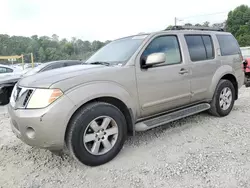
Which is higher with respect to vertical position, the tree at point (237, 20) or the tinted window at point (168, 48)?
the tree at point (237, 20)

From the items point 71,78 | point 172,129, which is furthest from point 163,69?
point 71,78

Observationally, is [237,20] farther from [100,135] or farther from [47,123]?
[47,123]

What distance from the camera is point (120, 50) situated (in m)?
3.82

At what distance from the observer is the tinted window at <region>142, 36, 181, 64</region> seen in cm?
369

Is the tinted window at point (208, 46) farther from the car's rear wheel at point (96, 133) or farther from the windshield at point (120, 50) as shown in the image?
the car's rear wheel at point (96, 133)

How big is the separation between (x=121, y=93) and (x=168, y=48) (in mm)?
1306

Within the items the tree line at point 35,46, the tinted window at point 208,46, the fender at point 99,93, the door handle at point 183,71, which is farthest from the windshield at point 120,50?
the tree line at point 35,46

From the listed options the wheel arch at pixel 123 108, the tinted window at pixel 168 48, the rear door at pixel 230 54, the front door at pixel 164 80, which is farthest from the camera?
the rear door at pixel 230 54

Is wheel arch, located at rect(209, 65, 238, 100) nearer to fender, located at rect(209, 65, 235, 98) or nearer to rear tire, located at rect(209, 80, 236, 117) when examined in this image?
fender, located at rect(209, 65, 235, 98)

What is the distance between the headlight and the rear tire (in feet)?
10.4

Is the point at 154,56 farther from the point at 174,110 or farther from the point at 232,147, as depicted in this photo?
the point at 232,147

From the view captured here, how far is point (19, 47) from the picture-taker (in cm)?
2973

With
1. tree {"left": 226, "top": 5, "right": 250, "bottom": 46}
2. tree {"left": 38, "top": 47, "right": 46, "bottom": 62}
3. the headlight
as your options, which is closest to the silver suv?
the headlight

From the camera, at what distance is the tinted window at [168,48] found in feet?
12.1
